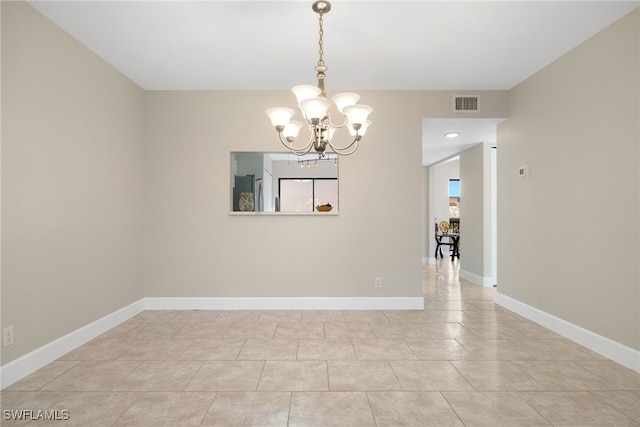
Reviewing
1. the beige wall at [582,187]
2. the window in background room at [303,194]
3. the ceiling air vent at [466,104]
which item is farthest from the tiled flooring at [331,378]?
the ceiling air vent at [466,104]

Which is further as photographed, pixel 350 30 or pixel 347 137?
pixel 347 137

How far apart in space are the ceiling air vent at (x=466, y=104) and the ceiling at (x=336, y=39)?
Result: 18cm

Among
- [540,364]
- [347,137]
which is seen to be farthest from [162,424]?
[347,137]

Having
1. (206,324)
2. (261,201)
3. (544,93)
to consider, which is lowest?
(206,324)

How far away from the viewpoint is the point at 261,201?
13.5 feet

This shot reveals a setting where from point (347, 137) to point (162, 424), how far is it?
3199mm

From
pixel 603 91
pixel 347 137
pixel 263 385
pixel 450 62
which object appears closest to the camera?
pixel 263 385

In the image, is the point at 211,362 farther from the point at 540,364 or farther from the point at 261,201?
the point at 540,364

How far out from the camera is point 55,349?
8.24 feet

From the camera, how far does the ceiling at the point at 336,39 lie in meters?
2.38

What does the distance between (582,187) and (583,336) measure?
4.16ft

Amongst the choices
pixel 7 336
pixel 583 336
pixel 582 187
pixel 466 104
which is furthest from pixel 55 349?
pixel 466 104

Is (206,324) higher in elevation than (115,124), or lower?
lower

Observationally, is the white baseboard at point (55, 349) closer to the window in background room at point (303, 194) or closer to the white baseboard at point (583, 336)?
the window in background room at point (303, 194)
